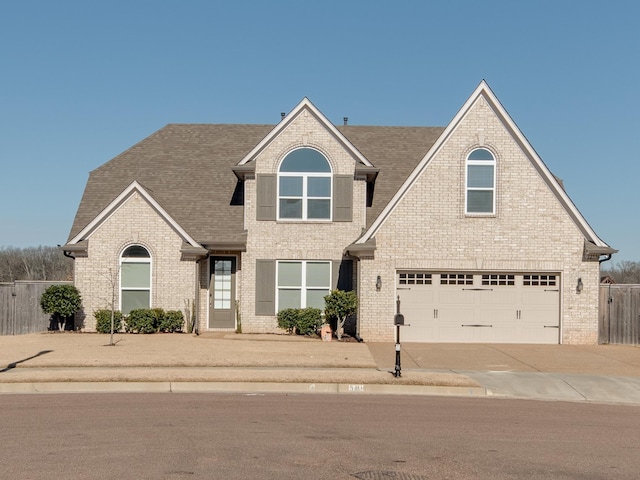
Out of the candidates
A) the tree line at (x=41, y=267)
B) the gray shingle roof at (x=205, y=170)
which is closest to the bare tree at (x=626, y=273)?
the tree line at (x=41, y=267)

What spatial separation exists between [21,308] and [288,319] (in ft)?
32.2

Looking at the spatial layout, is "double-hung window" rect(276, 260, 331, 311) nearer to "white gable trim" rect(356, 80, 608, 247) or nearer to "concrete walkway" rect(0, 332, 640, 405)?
"concrete walkway" rect(0, 332, 640, 405)

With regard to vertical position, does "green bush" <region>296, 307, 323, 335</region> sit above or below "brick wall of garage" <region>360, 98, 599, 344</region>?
below

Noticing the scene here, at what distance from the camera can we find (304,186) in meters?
25.5

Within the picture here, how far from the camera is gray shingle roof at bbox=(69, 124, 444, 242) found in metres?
26.7

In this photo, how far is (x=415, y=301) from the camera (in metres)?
23.6

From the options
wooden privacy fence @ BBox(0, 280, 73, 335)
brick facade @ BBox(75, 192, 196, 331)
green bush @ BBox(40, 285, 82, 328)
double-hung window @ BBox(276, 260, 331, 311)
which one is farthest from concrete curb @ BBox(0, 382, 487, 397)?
wooden privacy fence @ BBox(0, 280, 73, 335)

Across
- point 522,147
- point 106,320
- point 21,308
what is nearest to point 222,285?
point 106,320

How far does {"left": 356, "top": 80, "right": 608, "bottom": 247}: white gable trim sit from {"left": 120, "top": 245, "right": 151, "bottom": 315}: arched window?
7.32m

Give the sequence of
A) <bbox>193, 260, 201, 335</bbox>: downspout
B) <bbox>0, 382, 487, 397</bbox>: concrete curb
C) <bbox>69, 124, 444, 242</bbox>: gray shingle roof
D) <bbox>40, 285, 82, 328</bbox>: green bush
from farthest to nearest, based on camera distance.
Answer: <bbox>69, 124, 444, 242</bbox>: gray shingle roof
<bbox>193, 260, 201, 335</bbox>: downspout
<bbox>40, 285, 82, 328</bbox>: green bush
<bbox>0, 382, 487, 397</bbox>: concrete curb

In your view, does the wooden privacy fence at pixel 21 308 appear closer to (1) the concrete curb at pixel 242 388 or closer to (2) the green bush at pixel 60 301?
(2) the green bush at pixel 60 301

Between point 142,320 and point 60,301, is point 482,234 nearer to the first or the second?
point 142,320

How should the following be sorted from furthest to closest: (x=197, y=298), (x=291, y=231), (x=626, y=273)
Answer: (x=626, y=273)
(x=291, y=231)
(x=197, y=298)

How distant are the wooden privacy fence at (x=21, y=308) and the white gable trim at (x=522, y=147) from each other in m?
11.7
